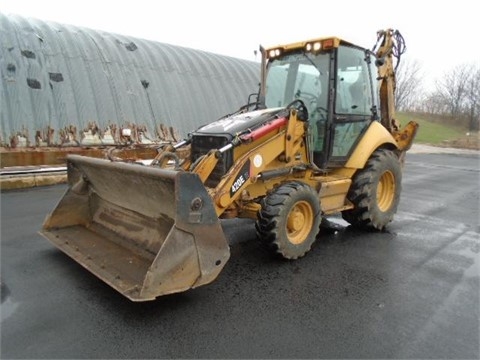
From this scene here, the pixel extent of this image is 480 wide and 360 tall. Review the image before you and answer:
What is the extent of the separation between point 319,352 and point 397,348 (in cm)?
61

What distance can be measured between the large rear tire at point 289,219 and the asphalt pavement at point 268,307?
0.24m

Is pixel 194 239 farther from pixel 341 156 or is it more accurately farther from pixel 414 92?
pixel 414 92

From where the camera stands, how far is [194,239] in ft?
11.0

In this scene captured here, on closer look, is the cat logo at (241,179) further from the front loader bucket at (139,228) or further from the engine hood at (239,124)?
the front loader bucket at (139,228)

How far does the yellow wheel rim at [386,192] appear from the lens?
6.04 metres

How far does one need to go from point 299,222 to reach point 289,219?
0.67 ft

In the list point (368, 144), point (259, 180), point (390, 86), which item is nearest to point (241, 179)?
point (259, 180)

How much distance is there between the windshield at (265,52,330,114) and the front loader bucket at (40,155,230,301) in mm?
2521

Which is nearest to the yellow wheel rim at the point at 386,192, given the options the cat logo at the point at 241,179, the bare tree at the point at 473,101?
the cat logo at the point at 241,179

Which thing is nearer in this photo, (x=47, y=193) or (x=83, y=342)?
(x=83, y=342)

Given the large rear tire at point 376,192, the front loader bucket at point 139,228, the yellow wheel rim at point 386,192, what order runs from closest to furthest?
1. the front loader bucket at point 139,228
2. the large rear tire at point 376,192
3. the yellow wheel rim at point 386,192

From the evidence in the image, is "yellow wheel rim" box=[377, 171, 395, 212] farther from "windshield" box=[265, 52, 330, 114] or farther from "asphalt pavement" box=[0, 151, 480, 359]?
"windshield" box=[265, 52, 330, 114]

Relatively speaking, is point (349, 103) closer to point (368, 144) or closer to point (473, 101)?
point (368, 144)

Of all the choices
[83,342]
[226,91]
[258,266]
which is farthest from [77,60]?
[83,342]
